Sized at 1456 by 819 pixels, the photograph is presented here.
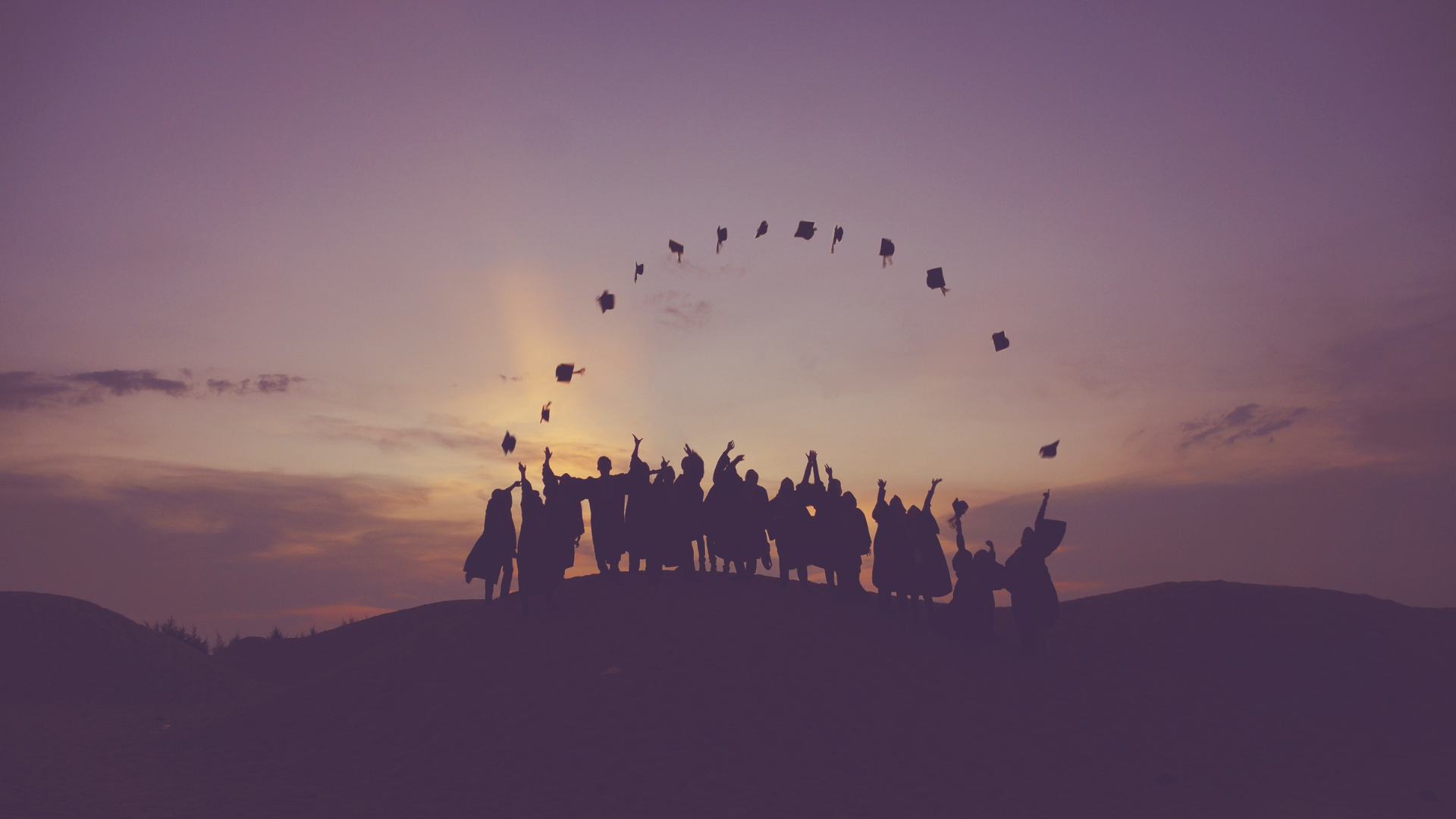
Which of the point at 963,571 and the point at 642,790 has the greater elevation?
the point at 963,571

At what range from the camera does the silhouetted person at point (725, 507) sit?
1942 centimetres

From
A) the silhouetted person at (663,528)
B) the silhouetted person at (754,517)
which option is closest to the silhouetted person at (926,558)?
the silhouetted person at (754,517)

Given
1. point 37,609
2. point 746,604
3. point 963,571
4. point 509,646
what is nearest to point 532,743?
point 509,646

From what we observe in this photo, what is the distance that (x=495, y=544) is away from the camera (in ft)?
60.6

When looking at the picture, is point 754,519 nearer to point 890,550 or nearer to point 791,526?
point 791,526

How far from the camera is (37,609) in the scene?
1029 inches

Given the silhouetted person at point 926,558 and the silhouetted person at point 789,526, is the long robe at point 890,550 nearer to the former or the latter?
the silhouetted person at point 926,558

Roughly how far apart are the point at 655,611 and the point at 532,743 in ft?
14.3

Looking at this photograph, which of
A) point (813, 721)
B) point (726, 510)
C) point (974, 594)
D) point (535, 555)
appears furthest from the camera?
point (726, 510)

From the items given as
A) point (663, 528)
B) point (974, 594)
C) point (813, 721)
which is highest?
point (663, 528)

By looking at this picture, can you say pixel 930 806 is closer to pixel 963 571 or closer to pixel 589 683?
pixel 589 683

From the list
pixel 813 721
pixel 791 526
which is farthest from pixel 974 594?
pixel 813 721

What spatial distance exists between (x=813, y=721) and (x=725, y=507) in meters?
6.32

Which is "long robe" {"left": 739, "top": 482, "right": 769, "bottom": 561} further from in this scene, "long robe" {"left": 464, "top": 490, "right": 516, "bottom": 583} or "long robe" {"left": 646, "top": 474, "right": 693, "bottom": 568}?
"long robe" {"left": 464, "top": 490, "right": 516, "bottom": 583}
